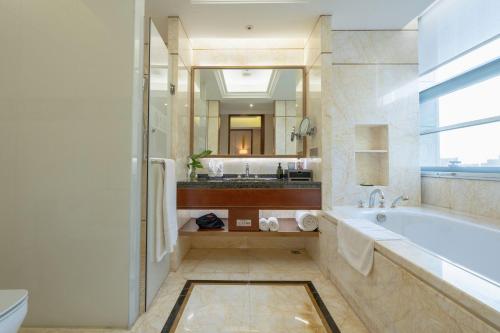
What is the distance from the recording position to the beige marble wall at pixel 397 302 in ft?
2.69

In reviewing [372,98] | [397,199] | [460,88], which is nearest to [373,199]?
[397,199]

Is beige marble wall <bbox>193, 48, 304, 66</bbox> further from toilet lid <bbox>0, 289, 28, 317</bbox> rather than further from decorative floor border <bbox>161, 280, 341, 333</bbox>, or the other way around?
toilet lid <bbox>0, 289, 28, 317</bbox>

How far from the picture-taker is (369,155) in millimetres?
2697

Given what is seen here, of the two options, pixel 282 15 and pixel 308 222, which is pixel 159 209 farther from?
pixel 282 15

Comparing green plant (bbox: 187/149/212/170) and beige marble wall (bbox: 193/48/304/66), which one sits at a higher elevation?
beige marble wall (bbox: 193/48/304/66)

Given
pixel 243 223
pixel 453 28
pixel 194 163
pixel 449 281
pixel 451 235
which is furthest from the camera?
pixel 194 163

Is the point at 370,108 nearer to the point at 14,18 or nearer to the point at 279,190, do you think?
the point at 279,190

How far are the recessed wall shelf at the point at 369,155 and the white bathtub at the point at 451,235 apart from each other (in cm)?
47

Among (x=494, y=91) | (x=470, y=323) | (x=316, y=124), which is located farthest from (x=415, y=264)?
(x=494, y=91)

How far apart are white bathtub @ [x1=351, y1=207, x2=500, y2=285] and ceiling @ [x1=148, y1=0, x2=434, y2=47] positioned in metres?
1.91

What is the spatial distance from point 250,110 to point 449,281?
7.88 feet

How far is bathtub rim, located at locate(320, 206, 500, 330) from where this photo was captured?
73 cm

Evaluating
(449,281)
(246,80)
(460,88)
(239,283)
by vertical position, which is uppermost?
(246,80)

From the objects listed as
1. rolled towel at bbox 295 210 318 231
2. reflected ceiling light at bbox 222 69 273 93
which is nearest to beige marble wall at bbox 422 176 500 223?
rolled towel at bbox 295 210 318 231
